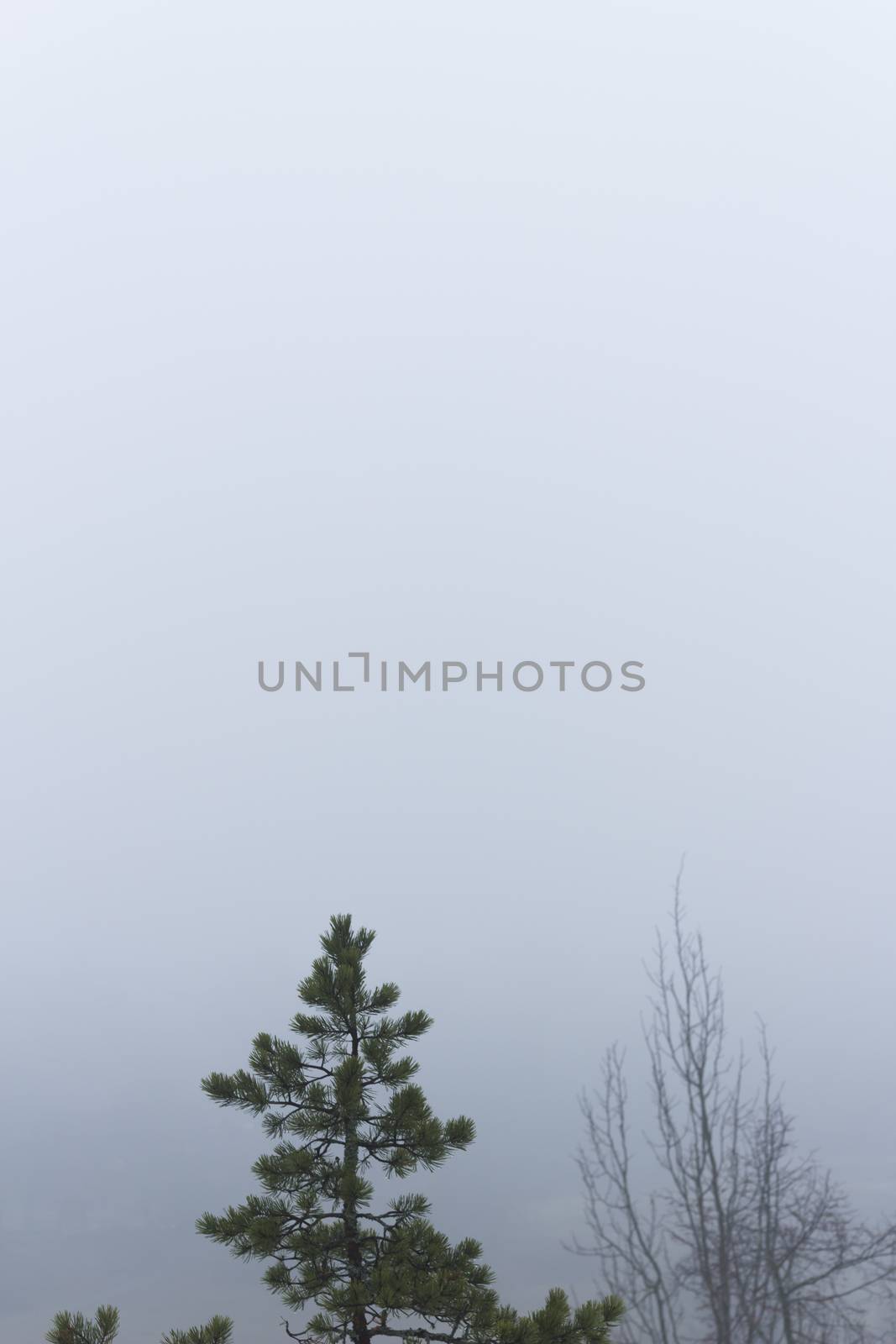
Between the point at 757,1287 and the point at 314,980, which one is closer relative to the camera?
the point at 314,980

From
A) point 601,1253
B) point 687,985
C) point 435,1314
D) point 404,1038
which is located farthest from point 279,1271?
point 687,985

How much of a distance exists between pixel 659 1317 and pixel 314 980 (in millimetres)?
5901

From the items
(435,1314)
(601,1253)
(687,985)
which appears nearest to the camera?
(435,1314)

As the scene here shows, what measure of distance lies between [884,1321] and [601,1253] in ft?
7.69

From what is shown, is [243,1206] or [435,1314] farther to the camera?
[243,1206]

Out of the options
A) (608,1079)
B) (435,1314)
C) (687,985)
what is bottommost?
(435,1314)

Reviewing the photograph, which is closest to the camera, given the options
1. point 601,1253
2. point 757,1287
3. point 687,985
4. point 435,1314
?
point 435,1314

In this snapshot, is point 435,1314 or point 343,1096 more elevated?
point 343,1096

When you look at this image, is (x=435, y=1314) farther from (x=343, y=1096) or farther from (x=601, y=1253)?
(x=601, y=1253)

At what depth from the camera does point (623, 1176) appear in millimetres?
8656

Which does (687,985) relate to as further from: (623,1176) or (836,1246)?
(836,1246)

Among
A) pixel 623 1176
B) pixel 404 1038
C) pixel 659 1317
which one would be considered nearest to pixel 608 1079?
pixel 623 1176

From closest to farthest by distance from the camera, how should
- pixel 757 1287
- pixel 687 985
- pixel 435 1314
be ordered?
pixel 435 1314
pixel 757 1287
pixel 687 985

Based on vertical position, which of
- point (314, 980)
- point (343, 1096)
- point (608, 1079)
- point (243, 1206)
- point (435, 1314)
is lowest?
point (435, 1314)
